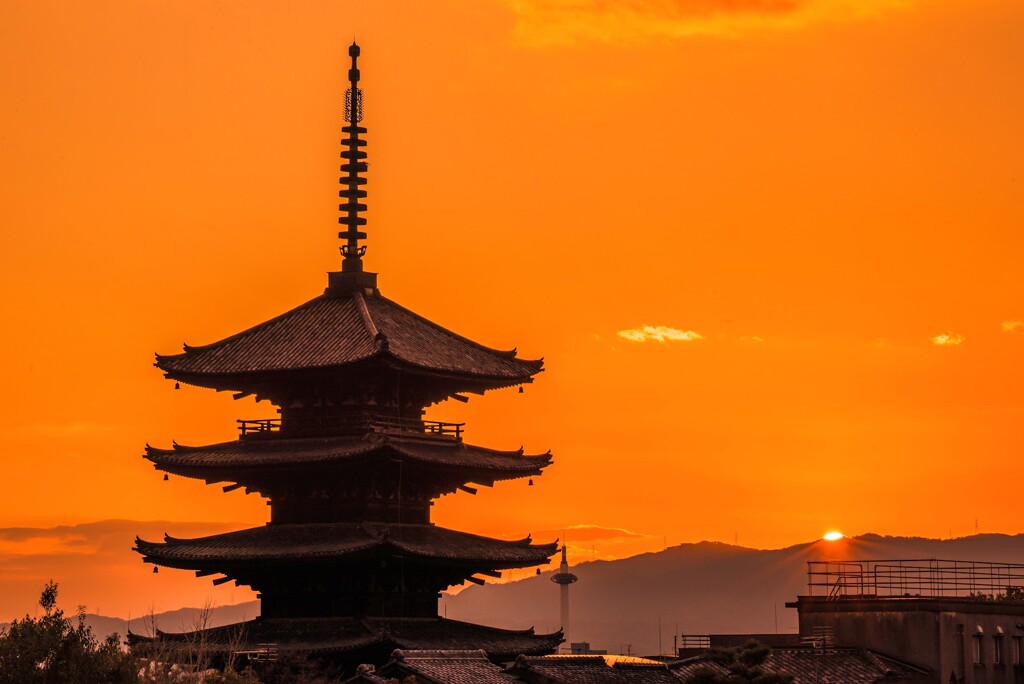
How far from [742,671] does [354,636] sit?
16222 mm

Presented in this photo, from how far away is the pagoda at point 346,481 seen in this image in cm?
8212

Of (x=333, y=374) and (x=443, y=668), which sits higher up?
(x=333, y=374)

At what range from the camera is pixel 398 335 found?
87.3 metres

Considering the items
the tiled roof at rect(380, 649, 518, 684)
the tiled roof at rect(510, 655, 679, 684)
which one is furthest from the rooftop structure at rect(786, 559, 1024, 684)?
the tiled roof at rect(380, 649, 518, 684)

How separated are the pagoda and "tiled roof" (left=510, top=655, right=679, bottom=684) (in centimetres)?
609

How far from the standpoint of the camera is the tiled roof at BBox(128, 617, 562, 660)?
263 feet

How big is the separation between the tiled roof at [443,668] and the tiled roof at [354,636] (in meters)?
4.04

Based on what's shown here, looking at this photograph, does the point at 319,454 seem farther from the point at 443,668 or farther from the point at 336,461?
the point at 443,668

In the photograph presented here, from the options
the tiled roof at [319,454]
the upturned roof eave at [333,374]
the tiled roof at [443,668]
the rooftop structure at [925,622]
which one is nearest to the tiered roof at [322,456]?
the tiled roof at [319,454]

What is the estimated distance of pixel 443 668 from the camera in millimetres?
74938

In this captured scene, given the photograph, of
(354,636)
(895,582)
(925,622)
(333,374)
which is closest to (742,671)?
(925,622)

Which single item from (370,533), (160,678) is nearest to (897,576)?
(370,533)

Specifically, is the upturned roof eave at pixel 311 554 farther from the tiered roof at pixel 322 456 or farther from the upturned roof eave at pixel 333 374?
the upturned roof eave at pixel 333 374

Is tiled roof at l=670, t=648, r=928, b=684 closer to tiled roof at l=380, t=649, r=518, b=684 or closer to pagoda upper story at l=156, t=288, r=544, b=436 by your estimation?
tiled roof at l=380, t=649, r=518, b=684
